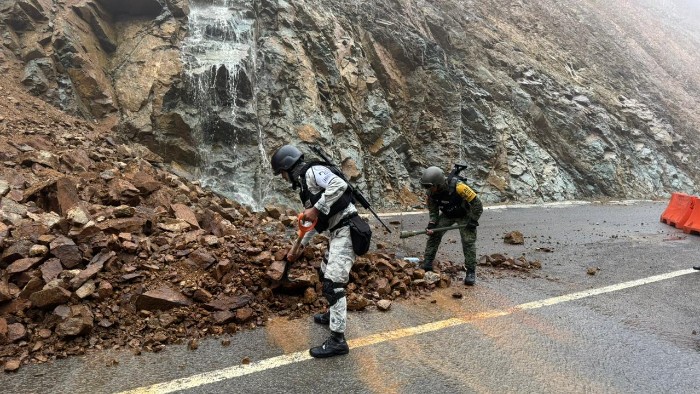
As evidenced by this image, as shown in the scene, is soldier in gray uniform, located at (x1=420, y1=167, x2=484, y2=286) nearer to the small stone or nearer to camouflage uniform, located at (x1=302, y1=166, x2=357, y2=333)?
camouflage uniform, located at (x1=302, y1=166, x2=357, y2=333)

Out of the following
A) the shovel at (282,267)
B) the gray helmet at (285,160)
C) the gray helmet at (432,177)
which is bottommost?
the shovel at (282,267)

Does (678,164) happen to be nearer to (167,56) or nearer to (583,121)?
(583,121)

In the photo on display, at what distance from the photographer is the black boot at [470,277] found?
5.81m

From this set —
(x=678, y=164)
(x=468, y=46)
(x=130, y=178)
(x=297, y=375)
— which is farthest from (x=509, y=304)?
(x=678, y=164)

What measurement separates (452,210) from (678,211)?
9.35m

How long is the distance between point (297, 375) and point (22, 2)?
13430 millimetres

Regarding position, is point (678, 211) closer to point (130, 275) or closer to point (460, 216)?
point (460, 216)

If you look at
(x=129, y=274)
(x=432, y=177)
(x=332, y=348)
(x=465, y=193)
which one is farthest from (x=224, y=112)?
(x=332, y=348)

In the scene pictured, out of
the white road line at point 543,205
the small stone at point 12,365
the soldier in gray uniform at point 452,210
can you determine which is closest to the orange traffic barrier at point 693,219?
the white road line at point 543,205

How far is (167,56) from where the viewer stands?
12.9m

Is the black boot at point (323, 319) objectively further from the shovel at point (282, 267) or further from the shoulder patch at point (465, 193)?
the shoulder patch at point (465, 193)

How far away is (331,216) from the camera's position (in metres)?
4.04

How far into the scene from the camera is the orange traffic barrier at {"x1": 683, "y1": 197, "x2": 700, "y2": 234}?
10.8 meters

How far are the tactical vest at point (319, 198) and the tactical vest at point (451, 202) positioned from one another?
2490mm
